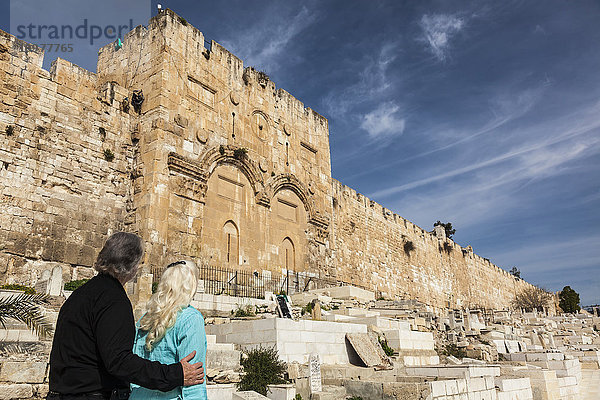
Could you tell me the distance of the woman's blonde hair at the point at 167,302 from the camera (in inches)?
97.7

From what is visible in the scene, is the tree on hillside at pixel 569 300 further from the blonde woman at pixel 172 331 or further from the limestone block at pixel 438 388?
the blonde woman at pixel 172 331

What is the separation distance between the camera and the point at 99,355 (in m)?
2.30

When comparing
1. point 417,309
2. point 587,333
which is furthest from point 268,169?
point 587,333

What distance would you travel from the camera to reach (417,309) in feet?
54.7

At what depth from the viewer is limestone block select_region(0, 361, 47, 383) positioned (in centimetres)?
452

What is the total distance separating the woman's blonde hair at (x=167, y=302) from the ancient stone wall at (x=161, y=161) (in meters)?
9.24

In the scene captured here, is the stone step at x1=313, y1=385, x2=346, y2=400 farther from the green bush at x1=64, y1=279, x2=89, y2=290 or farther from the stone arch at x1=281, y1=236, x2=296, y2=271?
the stone arch at x1=281, y1=236, x2=296, y2=271

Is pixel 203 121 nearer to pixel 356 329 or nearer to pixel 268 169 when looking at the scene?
pixel 268 169

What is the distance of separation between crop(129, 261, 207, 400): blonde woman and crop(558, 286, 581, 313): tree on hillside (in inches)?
2139

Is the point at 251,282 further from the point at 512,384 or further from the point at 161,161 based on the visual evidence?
the point at 512,384

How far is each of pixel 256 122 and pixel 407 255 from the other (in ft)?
50.1

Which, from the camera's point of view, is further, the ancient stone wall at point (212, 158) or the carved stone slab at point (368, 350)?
the ancient stone wall at point (212, 158)

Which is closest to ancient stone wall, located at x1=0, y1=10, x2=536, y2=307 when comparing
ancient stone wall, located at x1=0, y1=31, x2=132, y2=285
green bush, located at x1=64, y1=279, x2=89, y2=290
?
ancient stone wall, located at x1=0, y1=31, x2=132, y2=285

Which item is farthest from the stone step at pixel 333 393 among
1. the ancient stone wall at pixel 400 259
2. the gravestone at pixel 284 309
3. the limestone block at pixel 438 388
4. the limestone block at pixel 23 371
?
the ancient stone wall at pixel 400 259
